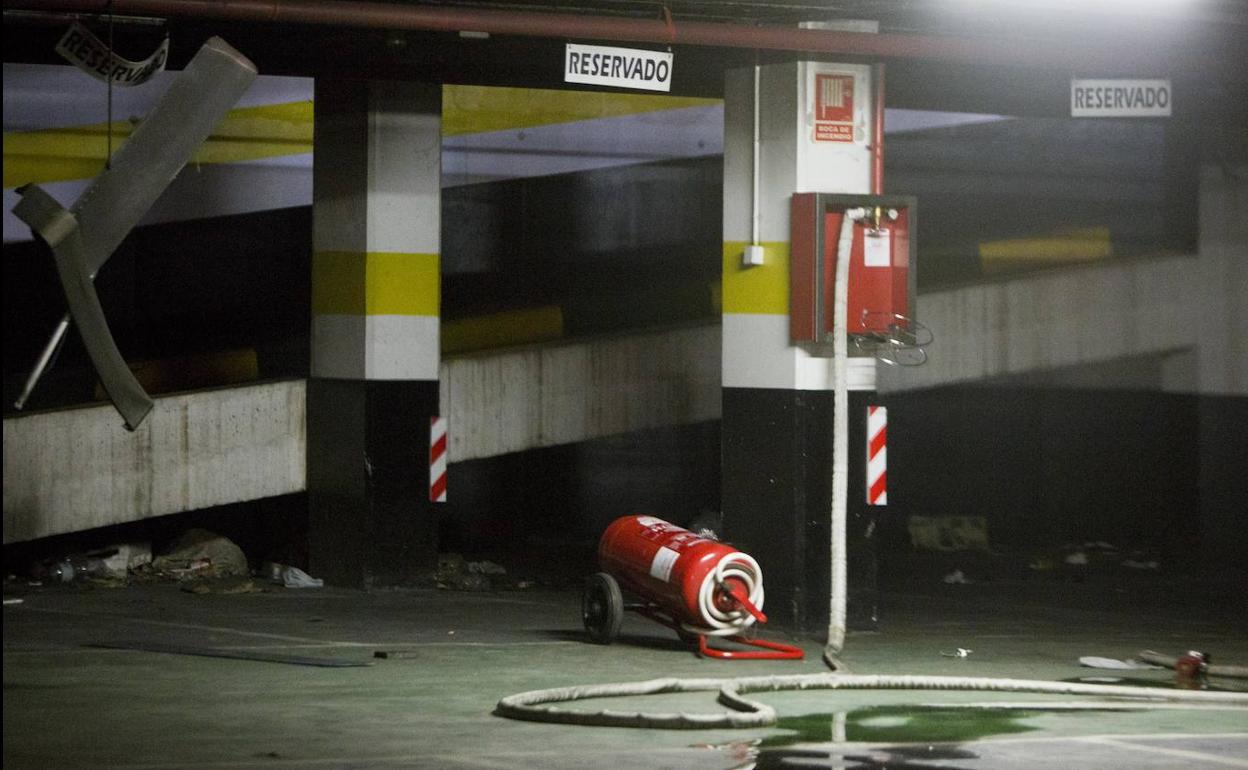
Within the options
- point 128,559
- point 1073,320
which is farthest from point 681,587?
point 1073,320

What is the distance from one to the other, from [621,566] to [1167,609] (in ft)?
18.1

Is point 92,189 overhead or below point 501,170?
below

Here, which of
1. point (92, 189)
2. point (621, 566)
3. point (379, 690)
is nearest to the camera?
point (92, 189)

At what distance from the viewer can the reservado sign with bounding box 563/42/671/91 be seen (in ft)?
40.6

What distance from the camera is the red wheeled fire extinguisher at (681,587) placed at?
11492 mm

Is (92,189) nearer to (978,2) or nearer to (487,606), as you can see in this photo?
(978,2)

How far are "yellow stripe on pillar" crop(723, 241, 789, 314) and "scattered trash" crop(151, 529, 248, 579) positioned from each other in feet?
19.4

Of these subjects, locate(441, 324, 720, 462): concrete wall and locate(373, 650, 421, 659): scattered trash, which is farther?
locate(441, 324, 720, 462): concrete wall

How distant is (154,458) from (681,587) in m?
6.54

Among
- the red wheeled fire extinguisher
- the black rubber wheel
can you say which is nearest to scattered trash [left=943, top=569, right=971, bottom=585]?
the red wheeled fire extinguisher

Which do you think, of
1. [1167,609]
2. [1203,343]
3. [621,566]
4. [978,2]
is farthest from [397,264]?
[1203,343]

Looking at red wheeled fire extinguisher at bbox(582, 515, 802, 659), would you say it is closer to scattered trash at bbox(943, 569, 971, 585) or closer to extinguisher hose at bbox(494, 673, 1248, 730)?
extinguisher hose at bbox(494, 673, 1248, 730)

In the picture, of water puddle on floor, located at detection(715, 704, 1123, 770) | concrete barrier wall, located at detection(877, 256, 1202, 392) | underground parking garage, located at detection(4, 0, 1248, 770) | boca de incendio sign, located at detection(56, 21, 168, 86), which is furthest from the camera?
concrete barrier wall, located at detection(877, 256, 1202, 392)

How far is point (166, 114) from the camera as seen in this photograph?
6398mm
